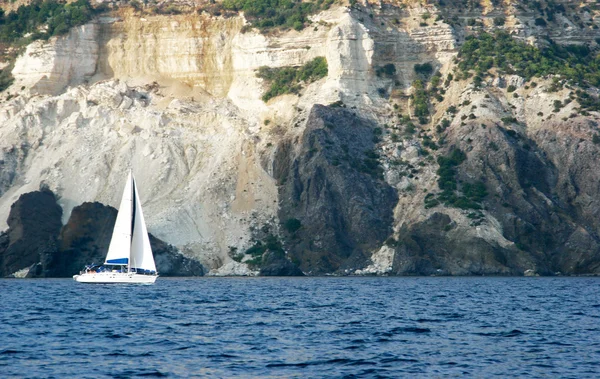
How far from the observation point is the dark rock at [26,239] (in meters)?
108

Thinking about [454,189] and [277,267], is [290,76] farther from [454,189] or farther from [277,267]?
[277,267]

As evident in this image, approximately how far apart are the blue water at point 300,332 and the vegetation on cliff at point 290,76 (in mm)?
46953

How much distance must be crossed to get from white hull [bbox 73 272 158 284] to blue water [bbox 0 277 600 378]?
429 centimetres

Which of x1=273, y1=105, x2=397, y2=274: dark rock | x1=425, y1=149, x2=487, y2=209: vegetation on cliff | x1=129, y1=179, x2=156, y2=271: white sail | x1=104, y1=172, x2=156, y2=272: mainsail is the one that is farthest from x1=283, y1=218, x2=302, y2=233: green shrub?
x1=129, y1=179, x2=156, y2=271: white sail

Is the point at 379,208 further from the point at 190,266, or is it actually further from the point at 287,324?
the point at 287,324

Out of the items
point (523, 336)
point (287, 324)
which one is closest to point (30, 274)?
point (287, 324)

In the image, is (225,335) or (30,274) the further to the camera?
(30,274)

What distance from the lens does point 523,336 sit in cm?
5397

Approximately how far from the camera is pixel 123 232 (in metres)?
90.5

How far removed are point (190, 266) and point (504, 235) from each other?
30.4 m

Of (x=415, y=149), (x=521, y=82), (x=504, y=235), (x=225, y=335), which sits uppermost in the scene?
(x=521, y=82)

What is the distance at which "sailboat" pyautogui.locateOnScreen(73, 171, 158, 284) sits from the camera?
90.4m

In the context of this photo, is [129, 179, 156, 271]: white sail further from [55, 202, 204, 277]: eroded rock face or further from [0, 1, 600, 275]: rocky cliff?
[0, 1, 600, 275]: rocky cliff

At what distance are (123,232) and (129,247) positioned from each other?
4.50 ft
